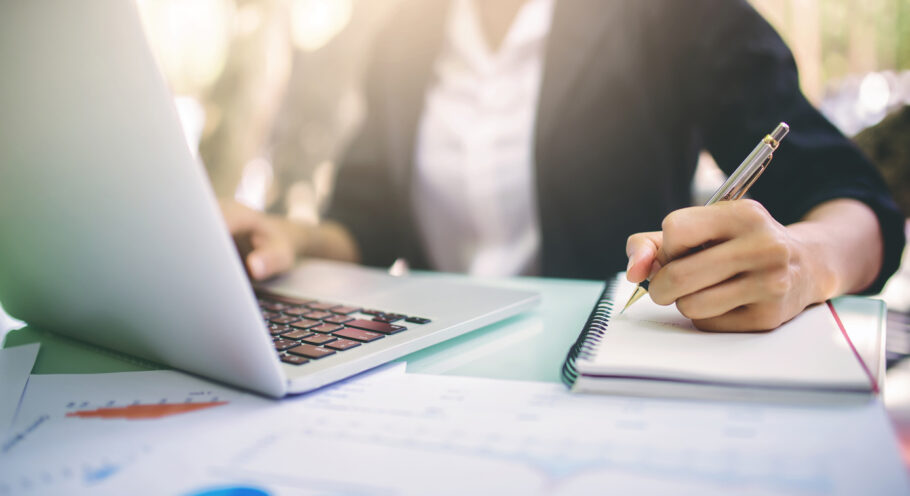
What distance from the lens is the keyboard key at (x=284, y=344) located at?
1.28 ft

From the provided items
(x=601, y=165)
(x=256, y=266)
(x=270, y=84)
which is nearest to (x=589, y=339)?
(x=256, y=266)

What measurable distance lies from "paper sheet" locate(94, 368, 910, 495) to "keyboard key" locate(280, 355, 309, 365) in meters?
0.04

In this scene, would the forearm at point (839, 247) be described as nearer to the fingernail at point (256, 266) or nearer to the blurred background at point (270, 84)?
the fingernail at point (256, 266)

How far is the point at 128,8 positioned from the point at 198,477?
0.24m

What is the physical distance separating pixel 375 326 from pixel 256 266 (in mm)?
260

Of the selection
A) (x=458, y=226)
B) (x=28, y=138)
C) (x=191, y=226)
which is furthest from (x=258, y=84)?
(x=191, y=226)

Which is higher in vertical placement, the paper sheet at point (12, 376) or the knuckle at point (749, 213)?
the knuckle at point (749, 213)

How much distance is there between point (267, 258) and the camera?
0.66 m

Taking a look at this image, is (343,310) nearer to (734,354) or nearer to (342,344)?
(342,344)

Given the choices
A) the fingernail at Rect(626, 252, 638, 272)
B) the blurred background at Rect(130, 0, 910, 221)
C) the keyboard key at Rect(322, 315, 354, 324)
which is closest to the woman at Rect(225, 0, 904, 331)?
the fingernail at Rect(626, 252, 638, 272)

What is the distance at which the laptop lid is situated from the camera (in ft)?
0.94

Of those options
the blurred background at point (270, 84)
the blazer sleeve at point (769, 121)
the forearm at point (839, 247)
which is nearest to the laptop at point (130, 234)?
the forearm at point (839, 247)

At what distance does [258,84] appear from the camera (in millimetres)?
2209

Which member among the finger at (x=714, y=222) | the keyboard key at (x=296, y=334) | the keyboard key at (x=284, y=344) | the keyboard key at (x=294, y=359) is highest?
the finger at (x=714, y=222)
